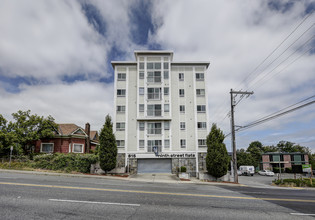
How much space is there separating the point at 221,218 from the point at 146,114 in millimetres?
24104

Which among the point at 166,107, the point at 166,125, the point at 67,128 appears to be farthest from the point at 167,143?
the point at 67,128

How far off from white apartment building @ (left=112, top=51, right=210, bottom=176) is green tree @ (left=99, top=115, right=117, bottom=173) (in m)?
4.67

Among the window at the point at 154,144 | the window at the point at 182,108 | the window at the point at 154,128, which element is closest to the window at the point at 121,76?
the window at the point at 154,128

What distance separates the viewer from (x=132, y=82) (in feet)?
105

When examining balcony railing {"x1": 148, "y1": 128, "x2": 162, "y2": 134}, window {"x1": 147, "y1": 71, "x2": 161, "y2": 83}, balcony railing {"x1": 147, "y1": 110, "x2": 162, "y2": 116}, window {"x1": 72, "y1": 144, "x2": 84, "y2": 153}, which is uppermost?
window {"x1": 147, "y1": 71, "x2": 161, "y2": 83}

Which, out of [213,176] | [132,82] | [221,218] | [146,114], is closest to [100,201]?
[221,218]

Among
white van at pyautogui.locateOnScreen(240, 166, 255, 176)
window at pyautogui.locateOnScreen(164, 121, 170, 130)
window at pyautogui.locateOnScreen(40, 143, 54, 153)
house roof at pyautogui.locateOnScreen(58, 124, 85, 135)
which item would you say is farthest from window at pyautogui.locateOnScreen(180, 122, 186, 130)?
white van at pyautogui.locateOnScreen(240, 166, 255, 176)

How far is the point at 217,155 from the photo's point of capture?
24.6m

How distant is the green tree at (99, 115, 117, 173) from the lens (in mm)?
24281

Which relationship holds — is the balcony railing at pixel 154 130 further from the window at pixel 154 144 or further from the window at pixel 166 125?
the window at pixel 154 144

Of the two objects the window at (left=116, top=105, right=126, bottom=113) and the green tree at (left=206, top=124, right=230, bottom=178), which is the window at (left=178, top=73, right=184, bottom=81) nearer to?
the window at (left=116, top=105, right=126, bottom=113)

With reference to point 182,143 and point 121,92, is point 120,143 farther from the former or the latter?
point 182,143

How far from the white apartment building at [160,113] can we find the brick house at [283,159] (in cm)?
→ 4330

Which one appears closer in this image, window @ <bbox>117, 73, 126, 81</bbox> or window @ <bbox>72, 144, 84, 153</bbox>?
window @ <bbox>72, 144, 84, 153</bbox>
